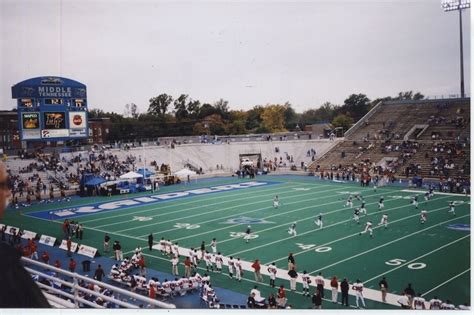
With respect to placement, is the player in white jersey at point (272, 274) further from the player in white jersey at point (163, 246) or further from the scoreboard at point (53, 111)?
the scoreboard at point (53, 111)

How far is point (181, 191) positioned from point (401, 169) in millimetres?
9520

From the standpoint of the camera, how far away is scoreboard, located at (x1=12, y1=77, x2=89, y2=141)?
1345cm

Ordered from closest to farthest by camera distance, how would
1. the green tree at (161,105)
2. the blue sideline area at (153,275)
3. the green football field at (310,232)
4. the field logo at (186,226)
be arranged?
the blue sideline area at (153,275) < the green football field at (310,232) < the field logo at (186,226) < the green tree at (161,105)

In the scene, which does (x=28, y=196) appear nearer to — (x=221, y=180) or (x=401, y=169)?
(x=221, y=180)

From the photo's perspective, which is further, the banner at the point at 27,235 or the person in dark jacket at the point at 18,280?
the banner at the point at 27,235

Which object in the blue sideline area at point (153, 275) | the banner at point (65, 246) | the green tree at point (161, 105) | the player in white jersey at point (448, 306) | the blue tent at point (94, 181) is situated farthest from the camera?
the green tree at point (161, 105)

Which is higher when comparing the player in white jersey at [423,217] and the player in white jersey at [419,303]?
the player in white jersey at [423,217]

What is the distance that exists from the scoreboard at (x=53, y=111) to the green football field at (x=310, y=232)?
255cm

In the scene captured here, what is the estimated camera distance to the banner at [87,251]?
11500mm

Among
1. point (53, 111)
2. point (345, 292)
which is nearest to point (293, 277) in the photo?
point (345, 292)

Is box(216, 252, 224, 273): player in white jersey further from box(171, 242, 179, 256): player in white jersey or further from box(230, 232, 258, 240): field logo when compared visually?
box(230, 232, 258, 240): field logo

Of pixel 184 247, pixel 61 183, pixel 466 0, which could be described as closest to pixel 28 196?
pixel 61 183

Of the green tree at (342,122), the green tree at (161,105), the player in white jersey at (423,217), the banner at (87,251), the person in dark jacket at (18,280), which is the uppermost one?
the green tree at (161,105)

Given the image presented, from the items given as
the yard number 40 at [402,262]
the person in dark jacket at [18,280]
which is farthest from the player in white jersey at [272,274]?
the person in dark jacket at [18,280]
